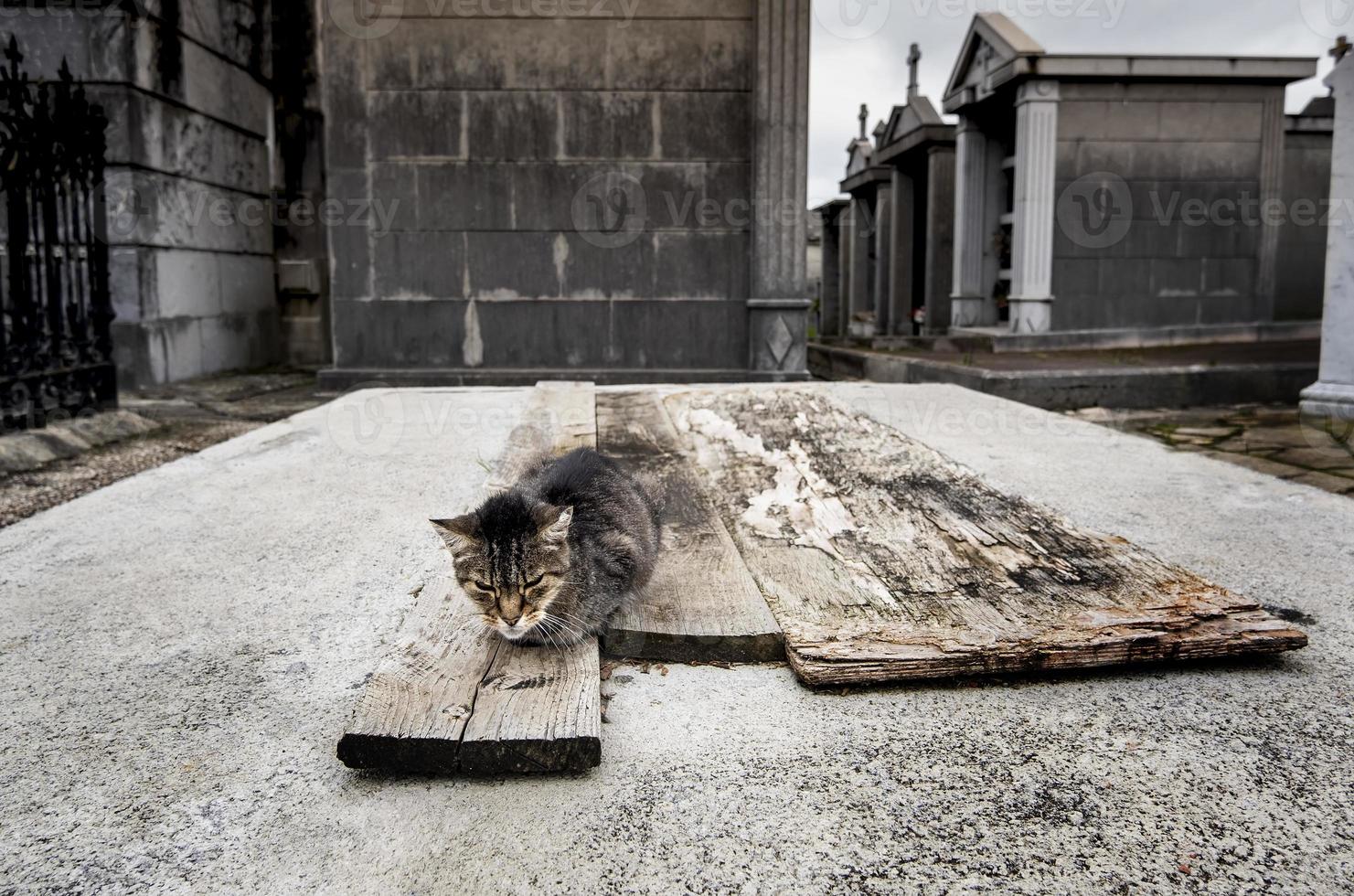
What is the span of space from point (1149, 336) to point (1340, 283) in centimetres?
629

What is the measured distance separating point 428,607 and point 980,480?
1.65 meters

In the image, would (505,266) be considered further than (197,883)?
Yes

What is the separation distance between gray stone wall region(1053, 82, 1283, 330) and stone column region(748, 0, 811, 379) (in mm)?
5424

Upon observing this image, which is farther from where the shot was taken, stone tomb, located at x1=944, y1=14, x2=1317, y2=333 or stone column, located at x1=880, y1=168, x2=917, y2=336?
stone column, located at x1=880, y1=168, x2=917, y2=336

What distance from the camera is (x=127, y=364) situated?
24.0 feet

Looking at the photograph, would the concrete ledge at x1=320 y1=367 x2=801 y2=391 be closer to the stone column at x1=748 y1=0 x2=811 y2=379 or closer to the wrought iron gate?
the stone column at x1=748 y1=0 x2=811 y2=379

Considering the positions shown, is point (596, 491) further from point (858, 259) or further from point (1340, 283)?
point (858, 259)

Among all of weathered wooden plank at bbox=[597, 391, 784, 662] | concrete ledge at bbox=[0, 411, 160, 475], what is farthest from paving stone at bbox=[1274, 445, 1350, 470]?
concrete ledge at bbox=[0, 411, 160, 475]

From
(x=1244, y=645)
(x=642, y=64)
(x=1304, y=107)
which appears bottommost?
(x=1244, y=645)

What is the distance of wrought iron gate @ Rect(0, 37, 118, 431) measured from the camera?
502 cm

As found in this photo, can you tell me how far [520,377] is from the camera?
7207 mm

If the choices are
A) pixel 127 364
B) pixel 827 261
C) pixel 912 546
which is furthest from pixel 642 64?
pixel 827 261

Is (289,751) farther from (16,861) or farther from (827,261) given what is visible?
(827,261)

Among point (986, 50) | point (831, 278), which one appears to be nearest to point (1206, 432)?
point (986, 50)
